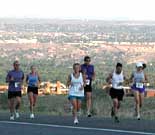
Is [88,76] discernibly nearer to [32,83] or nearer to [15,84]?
[32,83]

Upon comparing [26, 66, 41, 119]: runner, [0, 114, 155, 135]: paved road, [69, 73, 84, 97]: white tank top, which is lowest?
[0, 114, 155, 135]: paved road

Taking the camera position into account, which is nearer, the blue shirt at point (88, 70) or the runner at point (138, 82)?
the runner at point (138, 82)

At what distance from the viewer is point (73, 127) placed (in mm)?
17219

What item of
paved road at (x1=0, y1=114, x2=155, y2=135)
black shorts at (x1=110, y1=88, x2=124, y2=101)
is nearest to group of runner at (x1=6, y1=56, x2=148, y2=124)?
black shorts at (x1=110, y1=88, x2=124, y2=101)

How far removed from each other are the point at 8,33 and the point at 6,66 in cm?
5872

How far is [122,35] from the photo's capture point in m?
145

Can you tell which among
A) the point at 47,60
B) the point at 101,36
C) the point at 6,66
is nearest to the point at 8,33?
A: the point at 101,36

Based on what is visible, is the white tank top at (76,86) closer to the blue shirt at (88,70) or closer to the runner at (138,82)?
the runner at (138,82)

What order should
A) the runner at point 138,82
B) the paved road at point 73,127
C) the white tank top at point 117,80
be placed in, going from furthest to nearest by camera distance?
1. the runner at point 138,82
2. the white tank top at point 117,80
3. the paved road at point 73,127

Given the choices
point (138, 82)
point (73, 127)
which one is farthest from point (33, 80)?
point (73, 127)

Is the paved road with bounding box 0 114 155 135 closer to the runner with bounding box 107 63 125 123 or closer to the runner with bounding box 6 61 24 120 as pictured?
the runner with bounding box 107 63 125 123

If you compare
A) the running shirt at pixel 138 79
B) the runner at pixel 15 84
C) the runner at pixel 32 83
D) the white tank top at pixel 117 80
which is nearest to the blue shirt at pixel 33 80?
the runner at pixel 32 83

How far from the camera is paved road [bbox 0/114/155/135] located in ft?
52.9

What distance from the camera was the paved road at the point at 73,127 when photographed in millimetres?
16125
